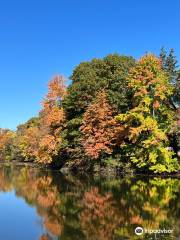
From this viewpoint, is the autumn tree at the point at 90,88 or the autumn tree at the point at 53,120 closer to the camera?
the autumn tree at the point at 90,88

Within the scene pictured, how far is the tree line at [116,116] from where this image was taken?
42.7 meters

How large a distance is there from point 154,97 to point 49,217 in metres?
26.7

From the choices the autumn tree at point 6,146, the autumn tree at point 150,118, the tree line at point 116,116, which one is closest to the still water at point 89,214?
the autumn tree at point 150,118

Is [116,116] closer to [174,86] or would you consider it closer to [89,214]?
[174,86]

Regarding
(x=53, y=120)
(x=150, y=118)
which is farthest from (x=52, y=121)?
(x=150, y=118)

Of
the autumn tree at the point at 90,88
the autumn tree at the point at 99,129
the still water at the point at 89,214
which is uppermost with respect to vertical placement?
the autumn tree at the point at 90,88

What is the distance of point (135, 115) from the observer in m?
42.6

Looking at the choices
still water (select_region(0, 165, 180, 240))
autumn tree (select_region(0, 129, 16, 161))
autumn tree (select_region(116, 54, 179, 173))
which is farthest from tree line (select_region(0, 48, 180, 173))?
autumn tree (select_region(0, 129, 16, 161))

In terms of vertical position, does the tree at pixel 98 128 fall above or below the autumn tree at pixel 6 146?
below

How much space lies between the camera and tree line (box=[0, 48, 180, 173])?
140ft

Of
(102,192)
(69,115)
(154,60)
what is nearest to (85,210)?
(102,192)

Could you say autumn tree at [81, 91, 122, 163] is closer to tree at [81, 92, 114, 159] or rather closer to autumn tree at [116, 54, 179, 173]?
tree at [81, 92, 114, 159]

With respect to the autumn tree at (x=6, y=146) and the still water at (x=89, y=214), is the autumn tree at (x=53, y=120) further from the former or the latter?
the autumn tree at (x=6, y=146)

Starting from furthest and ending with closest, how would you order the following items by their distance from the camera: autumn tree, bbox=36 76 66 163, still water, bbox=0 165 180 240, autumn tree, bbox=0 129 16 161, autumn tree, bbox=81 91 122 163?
1. autumn tree, bbox=0 129 16 161
2. autumn tree, bbox=36 76 66 163
3. autumn tree, bbox=81 91 122 163
4. still water, bbox=0 165 180 240
